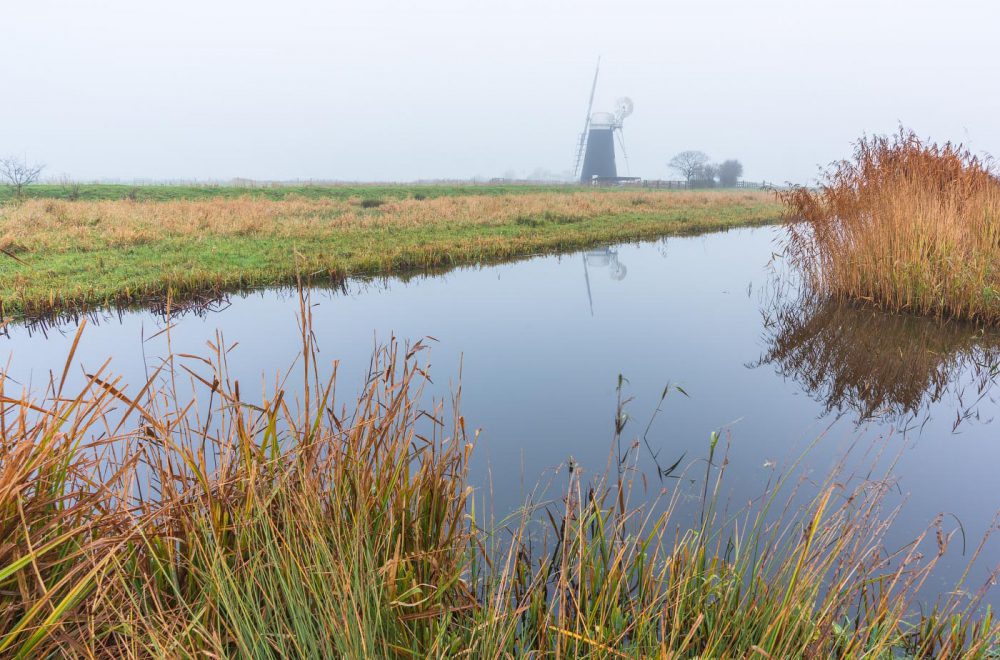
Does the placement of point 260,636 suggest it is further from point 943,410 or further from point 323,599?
point 943,410

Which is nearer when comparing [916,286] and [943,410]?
[943,410]

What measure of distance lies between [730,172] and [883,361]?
81911 mm

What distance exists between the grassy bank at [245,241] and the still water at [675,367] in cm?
104

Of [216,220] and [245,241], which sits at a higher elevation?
[216,220]

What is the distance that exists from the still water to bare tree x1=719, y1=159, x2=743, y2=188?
2977 inches

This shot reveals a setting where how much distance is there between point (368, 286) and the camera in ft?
33.6

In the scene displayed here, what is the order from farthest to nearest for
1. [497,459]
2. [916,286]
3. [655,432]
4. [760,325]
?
1. [760,325]
2. [916,286]
3. [655,432]
4. [497,459]

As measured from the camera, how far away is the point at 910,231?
7449mm

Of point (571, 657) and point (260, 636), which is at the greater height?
point (260, 636)

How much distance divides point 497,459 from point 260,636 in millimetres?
2556

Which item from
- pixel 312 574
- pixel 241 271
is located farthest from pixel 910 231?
pixel 241 271

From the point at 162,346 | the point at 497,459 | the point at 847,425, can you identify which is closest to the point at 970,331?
the point at 847,425

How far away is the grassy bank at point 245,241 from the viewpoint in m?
9.17

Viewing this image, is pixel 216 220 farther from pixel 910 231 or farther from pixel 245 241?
pixel 910 231
